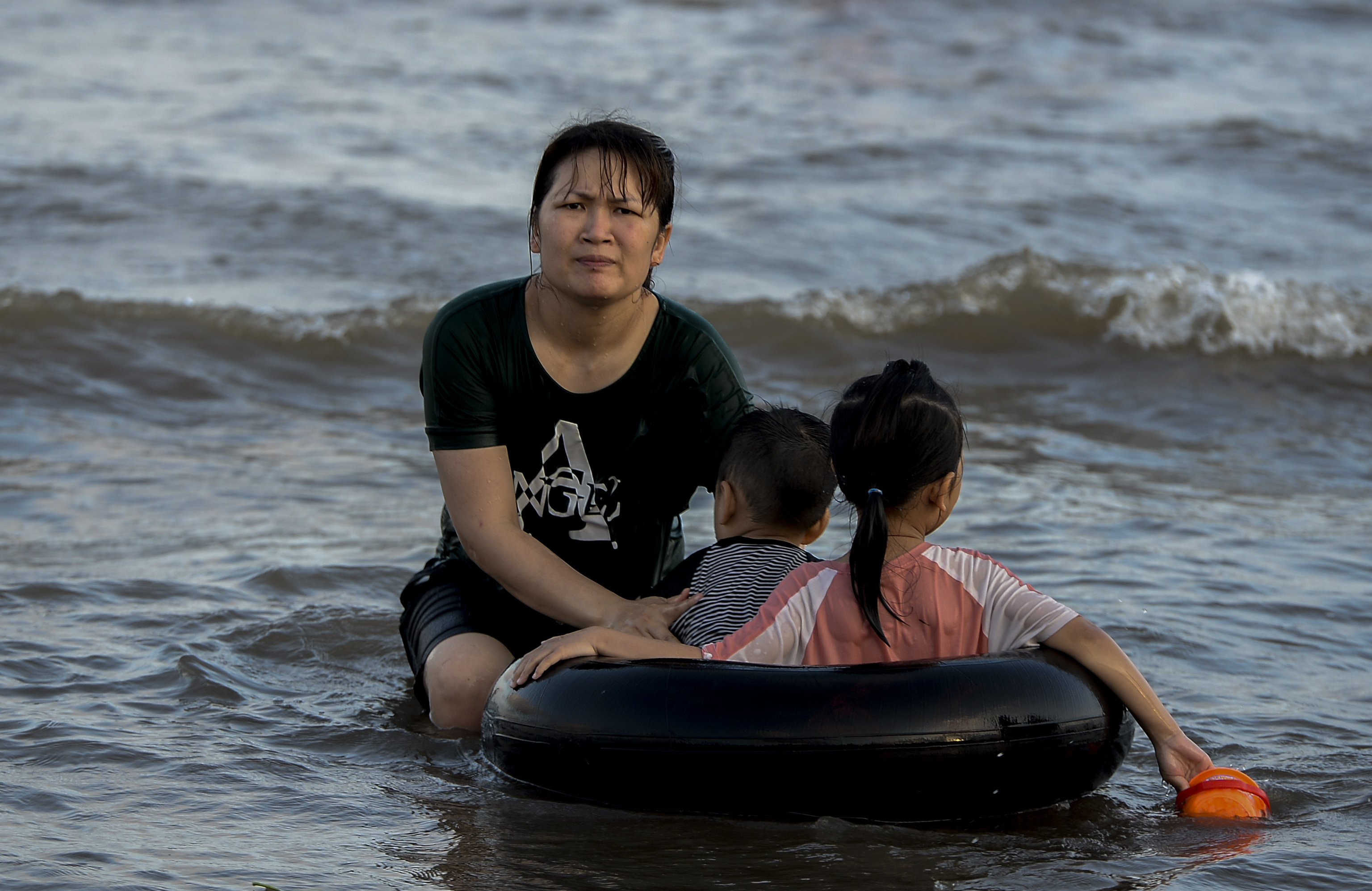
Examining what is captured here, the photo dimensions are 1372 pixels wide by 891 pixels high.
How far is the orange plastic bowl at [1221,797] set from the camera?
3.26 m

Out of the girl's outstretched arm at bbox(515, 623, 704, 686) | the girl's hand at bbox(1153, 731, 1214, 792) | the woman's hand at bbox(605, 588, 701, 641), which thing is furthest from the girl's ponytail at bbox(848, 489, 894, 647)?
the girl's hand at bbox(1153, 731, 1214, 792)

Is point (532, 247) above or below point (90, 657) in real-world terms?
above

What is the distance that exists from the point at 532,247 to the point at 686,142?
10.8 meters

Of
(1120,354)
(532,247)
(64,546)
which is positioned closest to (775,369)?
(1120,354)

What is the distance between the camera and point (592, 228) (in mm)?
3592

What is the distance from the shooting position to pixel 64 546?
17.8 ft

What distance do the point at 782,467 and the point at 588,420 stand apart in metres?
0.58

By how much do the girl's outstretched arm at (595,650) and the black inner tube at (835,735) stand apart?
6 centimetres

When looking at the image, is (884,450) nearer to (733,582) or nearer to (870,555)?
(870,555)

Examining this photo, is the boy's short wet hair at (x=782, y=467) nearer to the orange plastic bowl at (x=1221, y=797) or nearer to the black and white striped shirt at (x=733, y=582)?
the black and white striped shirt at (x=733, y=582)

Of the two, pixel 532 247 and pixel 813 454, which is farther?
pixel 532 247

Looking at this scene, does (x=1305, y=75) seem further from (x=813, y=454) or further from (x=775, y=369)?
(x=813, y=454)

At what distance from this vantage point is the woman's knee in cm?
376

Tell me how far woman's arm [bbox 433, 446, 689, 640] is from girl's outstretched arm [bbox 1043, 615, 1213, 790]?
91cm
